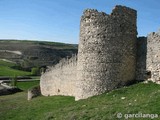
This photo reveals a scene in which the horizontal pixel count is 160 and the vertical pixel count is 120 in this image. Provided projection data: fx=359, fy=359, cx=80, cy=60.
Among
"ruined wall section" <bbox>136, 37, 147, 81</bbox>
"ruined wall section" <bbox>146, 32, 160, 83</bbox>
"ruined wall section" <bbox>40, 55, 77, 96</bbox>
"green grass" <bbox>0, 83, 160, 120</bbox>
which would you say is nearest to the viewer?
"green grass" <bbox>0, 83, 160, 120</bbox>

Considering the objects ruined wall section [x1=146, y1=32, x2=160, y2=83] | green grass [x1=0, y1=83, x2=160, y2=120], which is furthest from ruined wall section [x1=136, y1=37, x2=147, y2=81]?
green grass [x1=0, y1=83, x2=160, y2=120]

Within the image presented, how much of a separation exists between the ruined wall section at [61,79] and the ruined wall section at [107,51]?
6.81 meters

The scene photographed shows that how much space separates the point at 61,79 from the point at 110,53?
43.1 ft

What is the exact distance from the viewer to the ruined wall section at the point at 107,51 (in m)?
20.1

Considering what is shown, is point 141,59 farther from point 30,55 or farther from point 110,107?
point 30,55

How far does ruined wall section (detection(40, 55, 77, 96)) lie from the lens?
2905 centimetres

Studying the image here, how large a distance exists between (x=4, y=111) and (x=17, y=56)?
4610 inches

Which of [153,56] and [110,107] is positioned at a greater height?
[153,56]

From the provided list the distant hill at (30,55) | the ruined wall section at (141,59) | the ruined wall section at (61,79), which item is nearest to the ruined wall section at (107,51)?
the ruined wall section at (141,59)

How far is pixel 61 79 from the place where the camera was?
107 feet

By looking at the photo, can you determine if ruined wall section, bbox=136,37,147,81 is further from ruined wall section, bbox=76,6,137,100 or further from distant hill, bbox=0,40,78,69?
distant hill, bbox=0,40,78,69

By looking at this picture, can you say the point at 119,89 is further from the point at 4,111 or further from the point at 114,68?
the point at 4,111

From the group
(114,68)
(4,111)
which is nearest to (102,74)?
(114,68)

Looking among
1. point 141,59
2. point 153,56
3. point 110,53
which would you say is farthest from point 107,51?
point 153,56
